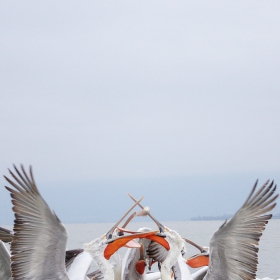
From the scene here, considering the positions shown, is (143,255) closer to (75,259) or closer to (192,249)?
(75,259)

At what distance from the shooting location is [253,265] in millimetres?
7820

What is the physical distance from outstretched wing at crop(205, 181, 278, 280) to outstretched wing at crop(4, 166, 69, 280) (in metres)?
1.74

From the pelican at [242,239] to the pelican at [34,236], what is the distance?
1.69m

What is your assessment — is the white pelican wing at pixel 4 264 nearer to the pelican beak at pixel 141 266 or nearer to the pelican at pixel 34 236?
the pelican at pixel 34 236

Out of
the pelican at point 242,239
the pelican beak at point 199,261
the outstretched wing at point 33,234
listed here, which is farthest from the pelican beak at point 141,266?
the outstretched wing at point 33,234

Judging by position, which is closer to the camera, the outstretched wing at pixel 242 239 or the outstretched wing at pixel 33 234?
the outstretched wing at pixel 33 234

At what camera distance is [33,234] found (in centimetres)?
718

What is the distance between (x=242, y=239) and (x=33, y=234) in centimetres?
228

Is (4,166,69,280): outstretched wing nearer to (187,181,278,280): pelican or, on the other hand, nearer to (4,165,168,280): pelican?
(4,165,168,280): pelican

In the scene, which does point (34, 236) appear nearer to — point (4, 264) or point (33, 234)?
point (33, 234)

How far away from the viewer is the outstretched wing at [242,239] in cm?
770

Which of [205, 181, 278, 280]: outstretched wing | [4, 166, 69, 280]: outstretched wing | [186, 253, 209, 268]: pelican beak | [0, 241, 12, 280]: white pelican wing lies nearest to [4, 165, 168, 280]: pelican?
[4, 166, 69, 280]: outstretched wing

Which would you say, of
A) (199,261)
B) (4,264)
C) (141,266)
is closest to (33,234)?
(4,264)

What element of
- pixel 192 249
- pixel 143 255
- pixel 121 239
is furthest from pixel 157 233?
pixel 192 249
